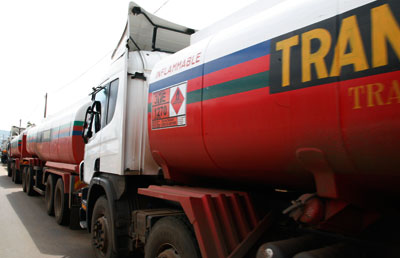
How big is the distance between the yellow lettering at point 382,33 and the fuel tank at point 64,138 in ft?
23.4

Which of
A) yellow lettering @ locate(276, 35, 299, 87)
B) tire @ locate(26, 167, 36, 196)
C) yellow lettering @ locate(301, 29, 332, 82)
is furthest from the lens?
tire @ locate(26, 167, 36, 196)

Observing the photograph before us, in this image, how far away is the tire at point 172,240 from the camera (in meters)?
2.67

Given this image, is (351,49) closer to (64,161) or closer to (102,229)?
(102,229)

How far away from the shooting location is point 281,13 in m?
2.23

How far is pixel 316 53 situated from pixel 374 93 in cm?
44

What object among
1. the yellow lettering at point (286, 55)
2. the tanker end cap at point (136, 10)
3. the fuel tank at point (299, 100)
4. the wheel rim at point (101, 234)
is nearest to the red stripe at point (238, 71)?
the fuel tank at point (299, 100)

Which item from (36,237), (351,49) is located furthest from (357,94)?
(36,237)

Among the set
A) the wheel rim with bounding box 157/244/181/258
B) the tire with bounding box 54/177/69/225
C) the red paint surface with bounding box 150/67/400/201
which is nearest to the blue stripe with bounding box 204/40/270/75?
the red paint surface with bounding box 150/67/400/201

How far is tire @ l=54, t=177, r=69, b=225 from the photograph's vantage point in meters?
7.78

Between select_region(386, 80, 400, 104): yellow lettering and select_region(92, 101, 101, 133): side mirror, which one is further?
select_region(92, 101, 101, 133): side mirror

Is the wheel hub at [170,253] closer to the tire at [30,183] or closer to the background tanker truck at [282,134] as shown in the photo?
the background tanker truck at [282,134]

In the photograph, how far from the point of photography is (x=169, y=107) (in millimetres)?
3182

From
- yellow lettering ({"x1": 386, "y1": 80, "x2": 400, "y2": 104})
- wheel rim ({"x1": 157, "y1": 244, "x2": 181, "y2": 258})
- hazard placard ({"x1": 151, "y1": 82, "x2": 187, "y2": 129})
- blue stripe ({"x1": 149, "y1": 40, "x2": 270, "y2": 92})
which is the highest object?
blue stripe ({"x1": 149, "y1": 40, "x2": 270, "y2": 92})

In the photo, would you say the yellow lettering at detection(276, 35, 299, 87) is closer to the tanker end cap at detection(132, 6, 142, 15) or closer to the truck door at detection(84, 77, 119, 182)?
the truck door at detection(84, 77, 119, 182)
